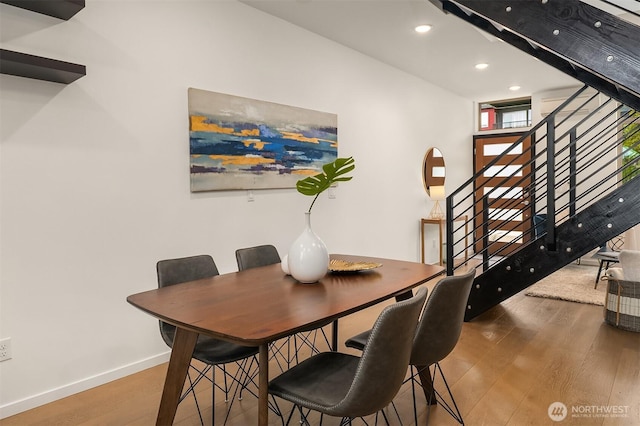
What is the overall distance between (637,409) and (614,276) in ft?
5.76

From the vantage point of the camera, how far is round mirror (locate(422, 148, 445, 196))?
652 centimetres

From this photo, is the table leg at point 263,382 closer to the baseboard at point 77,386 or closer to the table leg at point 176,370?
the table leg at point 176,370

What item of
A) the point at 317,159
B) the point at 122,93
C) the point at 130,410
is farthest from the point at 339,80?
the point at 130,410

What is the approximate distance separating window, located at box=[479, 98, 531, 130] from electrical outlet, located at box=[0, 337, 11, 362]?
296 inches

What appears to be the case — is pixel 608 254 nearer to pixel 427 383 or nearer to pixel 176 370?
pixel 427 383

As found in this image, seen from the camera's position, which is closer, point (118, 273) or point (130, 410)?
point (130, 410)

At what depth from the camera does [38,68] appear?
2314 millimetres

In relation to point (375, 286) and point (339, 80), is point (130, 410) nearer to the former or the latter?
point (375, 286)

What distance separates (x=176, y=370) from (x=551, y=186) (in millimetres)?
2996

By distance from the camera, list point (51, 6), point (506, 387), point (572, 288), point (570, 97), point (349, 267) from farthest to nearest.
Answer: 1. point (572, 288)
2. point (570, 97)
3. point (506, 387)
4. point (349, 267)
5. point (51, 6)

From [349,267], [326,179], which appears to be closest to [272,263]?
[349,267]

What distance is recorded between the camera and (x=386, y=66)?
5551 millimetres

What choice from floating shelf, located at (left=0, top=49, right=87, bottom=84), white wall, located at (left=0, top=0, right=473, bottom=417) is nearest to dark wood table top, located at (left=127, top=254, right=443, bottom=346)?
white wall, located at (left=0, top=0, right=473, bottom=417)

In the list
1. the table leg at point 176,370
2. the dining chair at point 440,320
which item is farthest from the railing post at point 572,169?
the table leg at point 176,370
